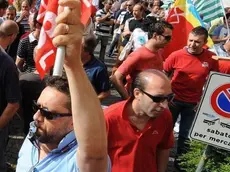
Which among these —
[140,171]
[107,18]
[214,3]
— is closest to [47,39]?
[140,171]

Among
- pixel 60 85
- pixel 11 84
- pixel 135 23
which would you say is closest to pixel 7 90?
pixel 11 84

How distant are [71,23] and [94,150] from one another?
1.70 feet

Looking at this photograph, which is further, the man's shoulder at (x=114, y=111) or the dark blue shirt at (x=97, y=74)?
the dark blue shirt at (x=97, y=74)

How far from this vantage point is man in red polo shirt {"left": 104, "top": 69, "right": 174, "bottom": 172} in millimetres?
3010

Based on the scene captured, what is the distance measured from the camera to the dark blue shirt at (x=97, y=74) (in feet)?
14.5

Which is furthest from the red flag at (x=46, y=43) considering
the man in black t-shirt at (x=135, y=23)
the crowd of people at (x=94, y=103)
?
the man in black t-shirt at (x=135, y=23)

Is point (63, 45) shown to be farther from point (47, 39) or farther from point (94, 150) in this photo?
point (47, 39)

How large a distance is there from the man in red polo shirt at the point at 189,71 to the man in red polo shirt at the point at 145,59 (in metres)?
0.24

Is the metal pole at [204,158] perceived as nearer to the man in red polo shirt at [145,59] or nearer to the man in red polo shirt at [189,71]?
the man in red polo shirt at [145,59]

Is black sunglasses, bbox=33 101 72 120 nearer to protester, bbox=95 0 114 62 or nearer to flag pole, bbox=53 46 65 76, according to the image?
flag pole, bbox=53 46 65 76

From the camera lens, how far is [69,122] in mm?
2236

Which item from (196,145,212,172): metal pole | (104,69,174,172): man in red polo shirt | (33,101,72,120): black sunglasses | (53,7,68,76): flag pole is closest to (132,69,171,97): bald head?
(104,69,174,172): man in red polo shirt

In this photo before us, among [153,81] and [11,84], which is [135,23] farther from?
[153,81]

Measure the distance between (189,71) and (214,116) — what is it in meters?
2.09
